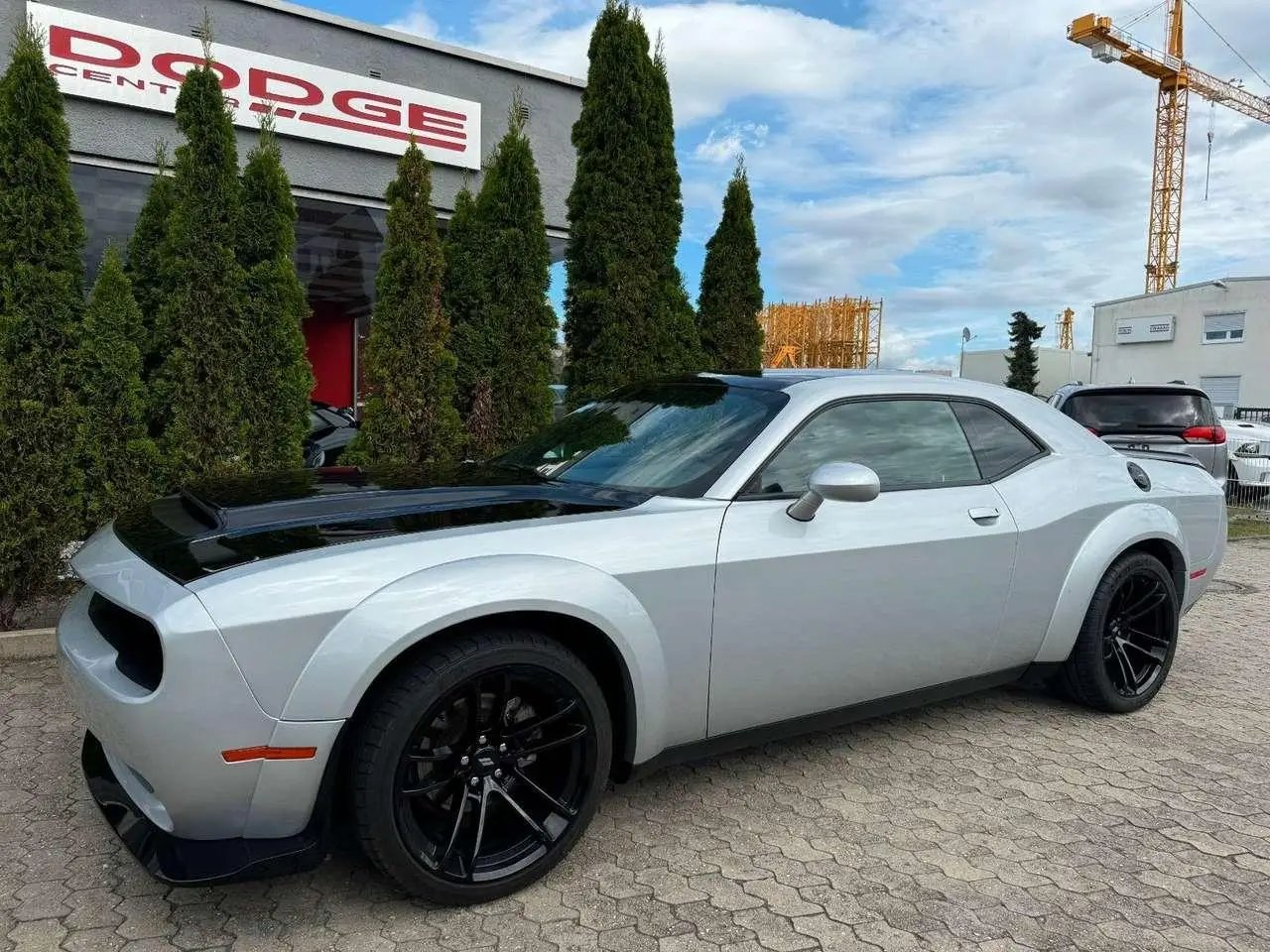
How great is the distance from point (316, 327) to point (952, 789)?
18.4 meters

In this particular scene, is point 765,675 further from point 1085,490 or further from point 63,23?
point 63,23

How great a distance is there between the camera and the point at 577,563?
8.52 ft

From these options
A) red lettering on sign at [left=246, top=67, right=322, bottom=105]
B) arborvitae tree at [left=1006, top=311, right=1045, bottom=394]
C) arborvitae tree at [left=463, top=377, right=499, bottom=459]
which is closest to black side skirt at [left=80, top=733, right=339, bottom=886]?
arborvitae tree at [left=463, top=377, right=499, bottom=459]

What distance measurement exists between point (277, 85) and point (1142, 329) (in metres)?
35.4

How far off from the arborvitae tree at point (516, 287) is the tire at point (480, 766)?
15.9 ft

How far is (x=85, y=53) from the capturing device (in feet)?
26.9

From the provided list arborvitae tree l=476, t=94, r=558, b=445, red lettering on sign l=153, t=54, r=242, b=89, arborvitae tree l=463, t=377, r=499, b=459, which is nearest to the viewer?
arborvitae tree l=463, t=377, r=499, b=459

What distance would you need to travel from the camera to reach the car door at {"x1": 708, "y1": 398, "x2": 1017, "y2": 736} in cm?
290

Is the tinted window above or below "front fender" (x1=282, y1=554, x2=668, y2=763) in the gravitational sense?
above

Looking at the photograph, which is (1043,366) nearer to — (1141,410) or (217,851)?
(1141,410)

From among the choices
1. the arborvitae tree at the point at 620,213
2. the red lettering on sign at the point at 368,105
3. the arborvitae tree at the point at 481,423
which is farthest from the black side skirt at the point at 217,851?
the red lettering on sign at the point at 368,105

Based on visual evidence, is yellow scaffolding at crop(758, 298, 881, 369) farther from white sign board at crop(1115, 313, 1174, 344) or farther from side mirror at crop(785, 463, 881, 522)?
side mirror at crop(785, 463, 881, 522)

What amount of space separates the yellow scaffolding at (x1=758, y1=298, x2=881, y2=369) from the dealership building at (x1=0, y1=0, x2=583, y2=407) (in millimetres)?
54559

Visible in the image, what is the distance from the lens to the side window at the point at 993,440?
147 inches
